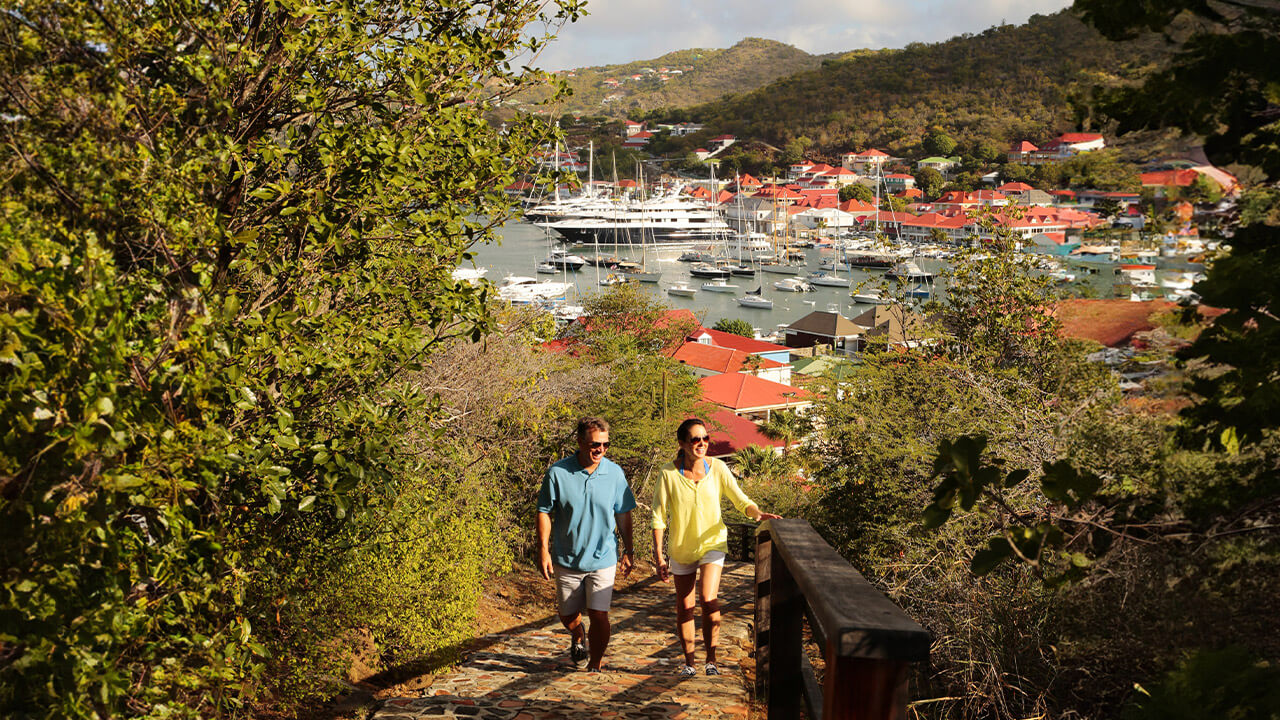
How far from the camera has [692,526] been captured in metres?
5.23

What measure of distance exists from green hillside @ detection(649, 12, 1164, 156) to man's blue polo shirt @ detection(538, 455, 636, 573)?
165 feet

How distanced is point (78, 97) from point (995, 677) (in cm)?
578

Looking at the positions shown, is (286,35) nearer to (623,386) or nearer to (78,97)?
(78,97)

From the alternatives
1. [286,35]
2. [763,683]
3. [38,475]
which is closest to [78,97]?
[286,35]

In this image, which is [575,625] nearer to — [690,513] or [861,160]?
[690,513]

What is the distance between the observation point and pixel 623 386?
17.5 metres

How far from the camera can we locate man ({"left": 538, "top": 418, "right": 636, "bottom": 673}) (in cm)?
516

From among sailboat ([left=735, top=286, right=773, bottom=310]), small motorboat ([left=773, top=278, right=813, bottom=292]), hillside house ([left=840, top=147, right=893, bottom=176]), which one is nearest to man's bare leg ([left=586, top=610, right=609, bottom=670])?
sailboat ([left=735, top=286, right=773, bottom=310])

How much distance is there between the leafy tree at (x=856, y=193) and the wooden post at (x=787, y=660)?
388 feet

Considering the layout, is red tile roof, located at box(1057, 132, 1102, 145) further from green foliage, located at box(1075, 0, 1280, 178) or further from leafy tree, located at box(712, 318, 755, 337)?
leafy tree, located at box(712, 318, 755, 337)

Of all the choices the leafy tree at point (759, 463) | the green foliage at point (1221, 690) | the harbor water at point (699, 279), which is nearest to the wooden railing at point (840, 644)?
the green foliage at point (1221, 690)

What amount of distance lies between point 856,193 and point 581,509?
11999 cm

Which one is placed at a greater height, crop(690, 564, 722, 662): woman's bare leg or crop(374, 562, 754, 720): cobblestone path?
crop(690, 564, 722, 662): woman's bare leg

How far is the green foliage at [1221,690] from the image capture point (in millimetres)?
1252
